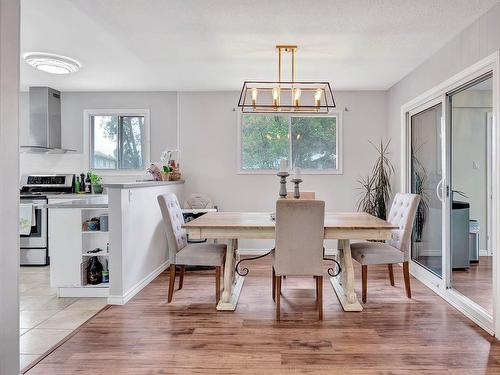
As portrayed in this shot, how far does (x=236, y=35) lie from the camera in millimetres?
3395

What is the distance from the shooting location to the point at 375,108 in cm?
557

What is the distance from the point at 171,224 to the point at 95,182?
2485mm

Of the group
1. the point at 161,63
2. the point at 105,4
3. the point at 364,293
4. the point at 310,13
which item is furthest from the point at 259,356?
the point at 161,63

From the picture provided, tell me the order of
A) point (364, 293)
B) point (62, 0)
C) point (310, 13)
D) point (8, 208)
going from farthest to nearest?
point (364, 293) → point (310, 13) → point (62, 0) → point (8, 208)

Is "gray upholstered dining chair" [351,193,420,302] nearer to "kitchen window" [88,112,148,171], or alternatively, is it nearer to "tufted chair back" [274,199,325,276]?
"tufted chair back" [274,199,325,276]

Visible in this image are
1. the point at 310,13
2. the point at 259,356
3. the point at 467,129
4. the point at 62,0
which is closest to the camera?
the point at 259,356

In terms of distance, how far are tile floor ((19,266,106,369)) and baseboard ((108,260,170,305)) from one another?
115mm

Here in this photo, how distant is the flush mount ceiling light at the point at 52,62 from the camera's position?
3.86 m

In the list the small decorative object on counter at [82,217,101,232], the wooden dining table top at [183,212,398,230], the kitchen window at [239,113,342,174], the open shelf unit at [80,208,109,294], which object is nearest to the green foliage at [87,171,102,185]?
the open shelf unit at [80,208,109,294]

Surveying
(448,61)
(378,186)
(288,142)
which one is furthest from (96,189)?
(448,61)

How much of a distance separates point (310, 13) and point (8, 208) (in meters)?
2.41

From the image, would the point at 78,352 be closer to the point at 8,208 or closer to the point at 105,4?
the point at 8,208

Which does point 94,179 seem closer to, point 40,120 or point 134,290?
point 40,120

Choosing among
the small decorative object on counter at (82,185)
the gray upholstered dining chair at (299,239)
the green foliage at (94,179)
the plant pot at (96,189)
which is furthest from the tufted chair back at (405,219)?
the small decorative object on counter at (82,185)
